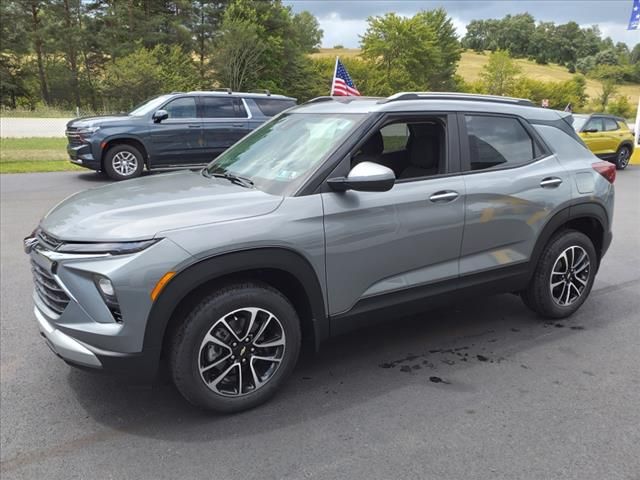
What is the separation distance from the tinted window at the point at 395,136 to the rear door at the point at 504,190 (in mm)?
412

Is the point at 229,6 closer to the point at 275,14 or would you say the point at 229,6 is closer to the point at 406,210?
the point at 275,14

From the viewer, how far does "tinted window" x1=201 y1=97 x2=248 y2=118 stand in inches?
466

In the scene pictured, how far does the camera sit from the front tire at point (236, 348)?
271 cm

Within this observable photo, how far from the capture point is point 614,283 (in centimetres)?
535

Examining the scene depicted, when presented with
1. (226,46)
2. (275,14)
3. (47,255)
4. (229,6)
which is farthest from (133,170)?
(275,14)

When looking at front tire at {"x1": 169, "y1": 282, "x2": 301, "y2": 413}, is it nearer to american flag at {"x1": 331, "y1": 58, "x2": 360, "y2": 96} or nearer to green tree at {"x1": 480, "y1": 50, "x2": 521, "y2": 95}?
american flag at {"x1": 331, "y1": 58, "x2": 360, "y2": 96}

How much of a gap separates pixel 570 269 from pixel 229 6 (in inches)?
2190

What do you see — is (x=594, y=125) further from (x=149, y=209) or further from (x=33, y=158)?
(x=33, y=158)

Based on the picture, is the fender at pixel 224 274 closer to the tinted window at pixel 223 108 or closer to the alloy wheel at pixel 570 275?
the alloy wheel at pixel 570 275

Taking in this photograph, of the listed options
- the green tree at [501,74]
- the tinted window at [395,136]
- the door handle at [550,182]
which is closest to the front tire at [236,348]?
the tinted window at [395,136]

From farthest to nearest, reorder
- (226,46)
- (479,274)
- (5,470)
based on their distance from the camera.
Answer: (226,46) → (479,274) → (5,470)

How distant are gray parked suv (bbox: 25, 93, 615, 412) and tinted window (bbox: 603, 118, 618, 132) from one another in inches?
551

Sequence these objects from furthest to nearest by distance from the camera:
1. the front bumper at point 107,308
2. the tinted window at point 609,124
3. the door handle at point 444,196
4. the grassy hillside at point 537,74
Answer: the grassy hillside at point 537,74 → the tinted window at point 609,124 → the door handle at point 444,196 → the front bumper at point 107,308

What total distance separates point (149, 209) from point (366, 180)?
1.21 metres
